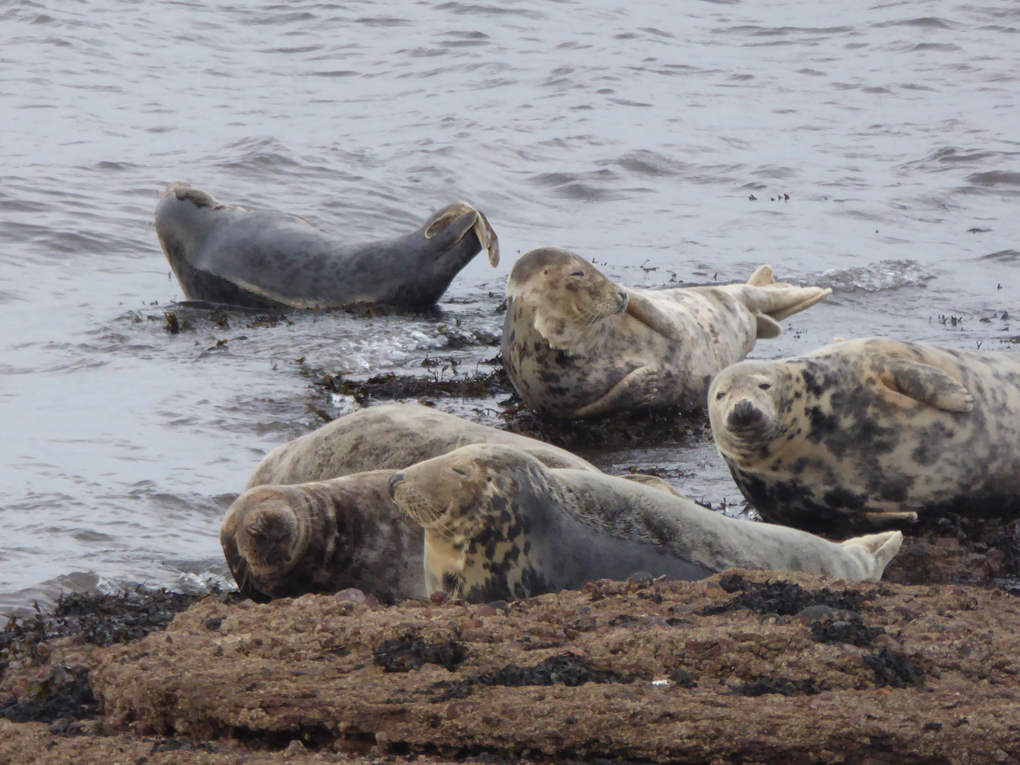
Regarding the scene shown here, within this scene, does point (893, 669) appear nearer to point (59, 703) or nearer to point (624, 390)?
point (59, 703)

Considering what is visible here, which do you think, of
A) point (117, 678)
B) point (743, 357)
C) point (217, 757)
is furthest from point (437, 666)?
point (743, 357)

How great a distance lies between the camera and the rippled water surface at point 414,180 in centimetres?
592

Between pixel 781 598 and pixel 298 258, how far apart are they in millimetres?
6881

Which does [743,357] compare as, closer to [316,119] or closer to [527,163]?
[527,163]

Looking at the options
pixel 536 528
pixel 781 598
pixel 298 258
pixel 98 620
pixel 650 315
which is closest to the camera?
pixel 781 598

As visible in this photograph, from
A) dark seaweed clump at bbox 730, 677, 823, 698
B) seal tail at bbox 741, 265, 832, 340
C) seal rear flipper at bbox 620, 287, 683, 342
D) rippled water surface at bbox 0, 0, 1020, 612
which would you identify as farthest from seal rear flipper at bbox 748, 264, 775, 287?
dark seaweed clump at bbox 730, 677, 823, 698

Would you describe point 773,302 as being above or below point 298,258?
above

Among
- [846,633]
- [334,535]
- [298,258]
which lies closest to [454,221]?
[298,258]

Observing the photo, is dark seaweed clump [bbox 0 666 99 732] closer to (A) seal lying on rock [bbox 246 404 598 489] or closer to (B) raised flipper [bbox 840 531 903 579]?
(A) seal lying on rock [bbox 246 404 598 489]

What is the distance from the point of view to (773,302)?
24.4 feet

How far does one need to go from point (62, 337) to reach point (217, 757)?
647 centimetres

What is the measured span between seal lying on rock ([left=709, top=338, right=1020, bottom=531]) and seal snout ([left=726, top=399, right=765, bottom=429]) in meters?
0.11

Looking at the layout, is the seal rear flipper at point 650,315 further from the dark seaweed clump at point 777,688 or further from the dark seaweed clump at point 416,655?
the dark seaweed clump at point 777,688

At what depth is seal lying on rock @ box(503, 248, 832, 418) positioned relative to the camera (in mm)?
6391
